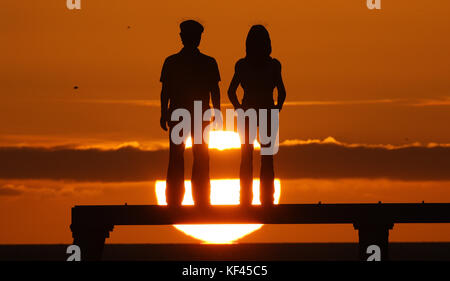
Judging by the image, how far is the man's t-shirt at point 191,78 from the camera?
730 inches

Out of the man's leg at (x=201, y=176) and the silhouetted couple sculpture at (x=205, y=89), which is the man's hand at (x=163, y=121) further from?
the man's leg at (x=201, y=176)

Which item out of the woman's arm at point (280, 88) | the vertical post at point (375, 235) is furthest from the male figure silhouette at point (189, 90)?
the vertical post at point (375, 235)

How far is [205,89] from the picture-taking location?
1856 centimetres

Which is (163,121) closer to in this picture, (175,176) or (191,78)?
(191,78)

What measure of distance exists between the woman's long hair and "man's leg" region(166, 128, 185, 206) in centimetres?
216

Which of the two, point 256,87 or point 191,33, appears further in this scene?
point 256,87

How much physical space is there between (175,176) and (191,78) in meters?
1.92

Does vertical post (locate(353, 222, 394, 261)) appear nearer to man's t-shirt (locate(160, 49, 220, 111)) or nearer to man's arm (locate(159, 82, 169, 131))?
man's t-shirt (locate(160, 49, 220, 111))

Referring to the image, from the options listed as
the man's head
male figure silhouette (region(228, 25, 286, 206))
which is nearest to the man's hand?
male figure silhouette (region(228, 25, 286, 206))

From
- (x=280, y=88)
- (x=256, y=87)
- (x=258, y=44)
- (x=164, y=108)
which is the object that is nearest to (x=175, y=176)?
(x=164, y=108)
